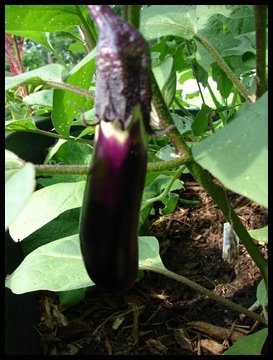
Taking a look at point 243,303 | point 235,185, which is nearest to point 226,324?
point 243,303

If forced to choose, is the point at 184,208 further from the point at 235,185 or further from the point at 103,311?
the point at 235,185

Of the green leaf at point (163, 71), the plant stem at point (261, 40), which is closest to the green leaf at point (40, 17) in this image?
the green leaf at point (163, 71)

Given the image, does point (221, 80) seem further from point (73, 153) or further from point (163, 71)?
point (73, 153)

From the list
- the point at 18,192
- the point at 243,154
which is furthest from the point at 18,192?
the point at 243,154

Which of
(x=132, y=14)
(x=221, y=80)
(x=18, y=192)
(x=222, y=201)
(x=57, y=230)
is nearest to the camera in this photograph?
(x=18, y=192)

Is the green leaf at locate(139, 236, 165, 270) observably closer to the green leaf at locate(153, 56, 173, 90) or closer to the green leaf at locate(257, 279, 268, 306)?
the green leaf at locate(257, 279, 268, 306)

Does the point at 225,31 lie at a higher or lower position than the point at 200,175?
higher
